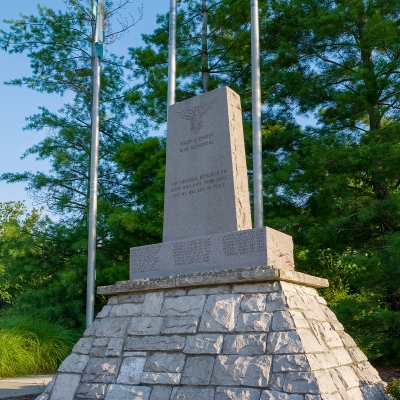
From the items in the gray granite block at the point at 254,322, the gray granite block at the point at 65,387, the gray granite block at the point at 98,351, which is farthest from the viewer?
the gray granite block at the point at 98,351

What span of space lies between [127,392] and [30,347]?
6.00 metres

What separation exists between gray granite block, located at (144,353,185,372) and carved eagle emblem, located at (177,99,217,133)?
8.57ft

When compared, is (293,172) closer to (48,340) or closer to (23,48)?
(48,340)

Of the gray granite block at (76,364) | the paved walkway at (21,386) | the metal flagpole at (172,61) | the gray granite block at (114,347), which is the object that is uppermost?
the metal flagpole at (172,61)

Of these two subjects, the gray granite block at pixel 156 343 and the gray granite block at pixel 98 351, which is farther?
the gray granite block at pixel 98 351

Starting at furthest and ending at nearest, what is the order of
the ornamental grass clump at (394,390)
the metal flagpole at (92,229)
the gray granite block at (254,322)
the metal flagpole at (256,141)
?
the metal flagpole at (92,229) < the metal flagpole at (256,141) < the ornamental grass clump at (394,390) < the gray granite block at (254,322)

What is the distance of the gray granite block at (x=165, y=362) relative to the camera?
480cm

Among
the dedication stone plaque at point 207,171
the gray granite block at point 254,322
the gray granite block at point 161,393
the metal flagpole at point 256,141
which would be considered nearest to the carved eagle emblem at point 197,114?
the dedication stone plaque at point 207,171

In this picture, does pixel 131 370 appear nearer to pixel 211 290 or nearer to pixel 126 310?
pixel 126 310

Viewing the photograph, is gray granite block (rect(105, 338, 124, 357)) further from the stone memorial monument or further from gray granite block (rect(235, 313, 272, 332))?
gray granite block (rect(235, 313, 272, 332))

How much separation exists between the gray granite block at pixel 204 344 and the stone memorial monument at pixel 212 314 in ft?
0.03

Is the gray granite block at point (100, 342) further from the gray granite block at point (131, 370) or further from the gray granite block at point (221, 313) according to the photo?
the gray granite block at point (221, 313)

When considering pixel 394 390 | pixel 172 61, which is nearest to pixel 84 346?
pixel 394 390

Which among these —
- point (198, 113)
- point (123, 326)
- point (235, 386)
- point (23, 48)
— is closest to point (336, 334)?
point (235, 386)
